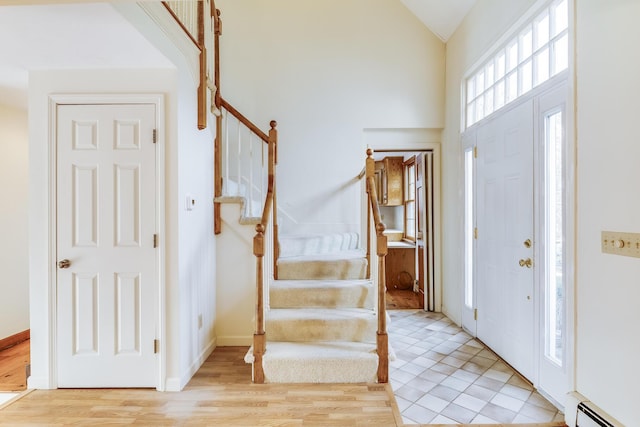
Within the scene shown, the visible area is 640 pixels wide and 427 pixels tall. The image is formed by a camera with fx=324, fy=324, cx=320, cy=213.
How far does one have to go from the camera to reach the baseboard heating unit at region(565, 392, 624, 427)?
1.74 meters

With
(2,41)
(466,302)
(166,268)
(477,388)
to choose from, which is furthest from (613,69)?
(2,41)

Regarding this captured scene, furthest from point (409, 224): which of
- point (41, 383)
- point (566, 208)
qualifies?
point (41, 383)

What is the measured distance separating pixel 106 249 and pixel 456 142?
3.53 m

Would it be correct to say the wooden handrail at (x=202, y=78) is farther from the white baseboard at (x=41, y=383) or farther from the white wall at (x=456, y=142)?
the white wall at (x=456, y=142)

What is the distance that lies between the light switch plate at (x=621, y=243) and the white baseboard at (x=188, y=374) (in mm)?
2827

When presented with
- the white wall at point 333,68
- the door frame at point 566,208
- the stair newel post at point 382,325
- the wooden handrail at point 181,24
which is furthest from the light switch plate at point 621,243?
the wooden handrail at point 181,24

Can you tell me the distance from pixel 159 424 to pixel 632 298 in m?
2.69

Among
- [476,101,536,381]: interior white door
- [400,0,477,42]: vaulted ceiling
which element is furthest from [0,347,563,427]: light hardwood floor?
[400,0,477,42]: vaulted ceiling

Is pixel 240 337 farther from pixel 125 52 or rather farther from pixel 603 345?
pixel 603 345

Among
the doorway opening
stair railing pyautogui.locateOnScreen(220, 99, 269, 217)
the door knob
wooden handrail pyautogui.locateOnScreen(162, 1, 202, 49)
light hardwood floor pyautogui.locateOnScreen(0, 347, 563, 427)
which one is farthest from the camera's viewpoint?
the doorway opening

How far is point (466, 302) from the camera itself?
349 centimetres

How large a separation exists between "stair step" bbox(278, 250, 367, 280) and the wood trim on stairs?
2.69 m

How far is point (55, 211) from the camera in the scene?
92.0 inches

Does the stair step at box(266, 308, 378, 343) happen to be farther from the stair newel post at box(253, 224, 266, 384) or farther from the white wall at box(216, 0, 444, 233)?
the white wall at box(216, 0, 444, 233)
